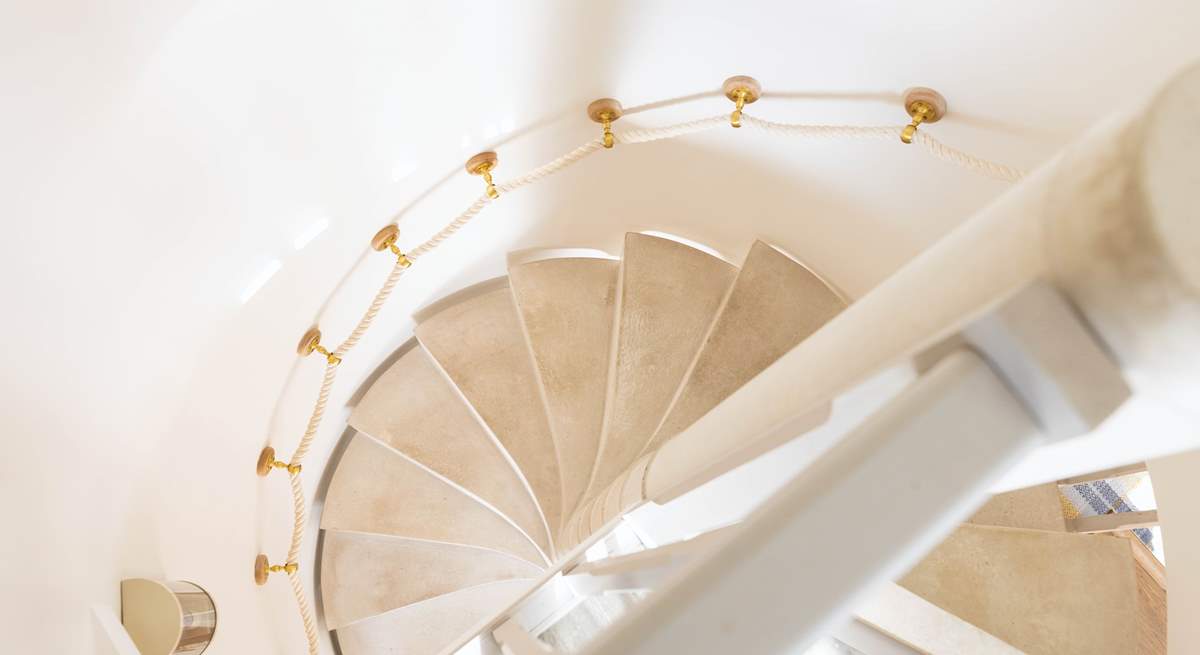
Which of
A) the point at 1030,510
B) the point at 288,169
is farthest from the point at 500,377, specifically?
the point at 1030,510

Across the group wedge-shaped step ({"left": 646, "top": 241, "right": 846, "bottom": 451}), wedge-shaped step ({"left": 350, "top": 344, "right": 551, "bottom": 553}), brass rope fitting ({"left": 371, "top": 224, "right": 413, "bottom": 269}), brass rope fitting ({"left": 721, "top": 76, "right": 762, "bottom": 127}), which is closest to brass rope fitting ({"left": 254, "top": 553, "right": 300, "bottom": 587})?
wedge-shaped step ({"left": 350, "top": 344, "right": 551, "bottom": 553})

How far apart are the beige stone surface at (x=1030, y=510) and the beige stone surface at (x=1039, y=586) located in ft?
0.76

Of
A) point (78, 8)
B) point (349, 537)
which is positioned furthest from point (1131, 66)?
point (349, 537)

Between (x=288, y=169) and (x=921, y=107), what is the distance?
188cm

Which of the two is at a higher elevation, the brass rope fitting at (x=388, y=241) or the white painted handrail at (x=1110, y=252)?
the brass rope fitting at (x=388, y=241)

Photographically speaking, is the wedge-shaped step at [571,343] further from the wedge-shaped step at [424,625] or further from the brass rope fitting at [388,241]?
the brass rope fitting at [388,241]

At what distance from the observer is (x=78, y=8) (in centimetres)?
137

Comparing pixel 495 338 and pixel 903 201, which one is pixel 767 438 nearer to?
pixel 903 201

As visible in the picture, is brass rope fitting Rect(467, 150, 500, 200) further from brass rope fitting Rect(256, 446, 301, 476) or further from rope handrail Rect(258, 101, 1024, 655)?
brass rope fitting Rect(256, 446, 301, 476)

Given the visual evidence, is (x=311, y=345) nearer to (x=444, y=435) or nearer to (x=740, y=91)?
(x=444, y=435)

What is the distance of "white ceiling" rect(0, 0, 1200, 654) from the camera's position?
4.97 feet

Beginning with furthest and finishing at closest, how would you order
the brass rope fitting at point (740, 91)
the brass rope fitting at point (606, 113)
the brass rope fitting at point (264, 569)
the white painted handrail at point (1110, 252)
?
1. the brass rope fitting at point (264, 569)
2. the brass rope fitting at point (606, 113)
3. the brass rope fitting at point (740, 91)
4. the white painted handrail at point (1110, 252)

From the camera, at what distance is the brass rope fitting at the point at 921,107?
87.6 inches

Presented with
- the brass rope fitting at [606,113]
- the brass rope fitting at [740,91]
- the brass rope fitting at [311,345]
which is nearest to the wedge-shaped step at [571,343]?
the brass rope fitting at [311,345]
